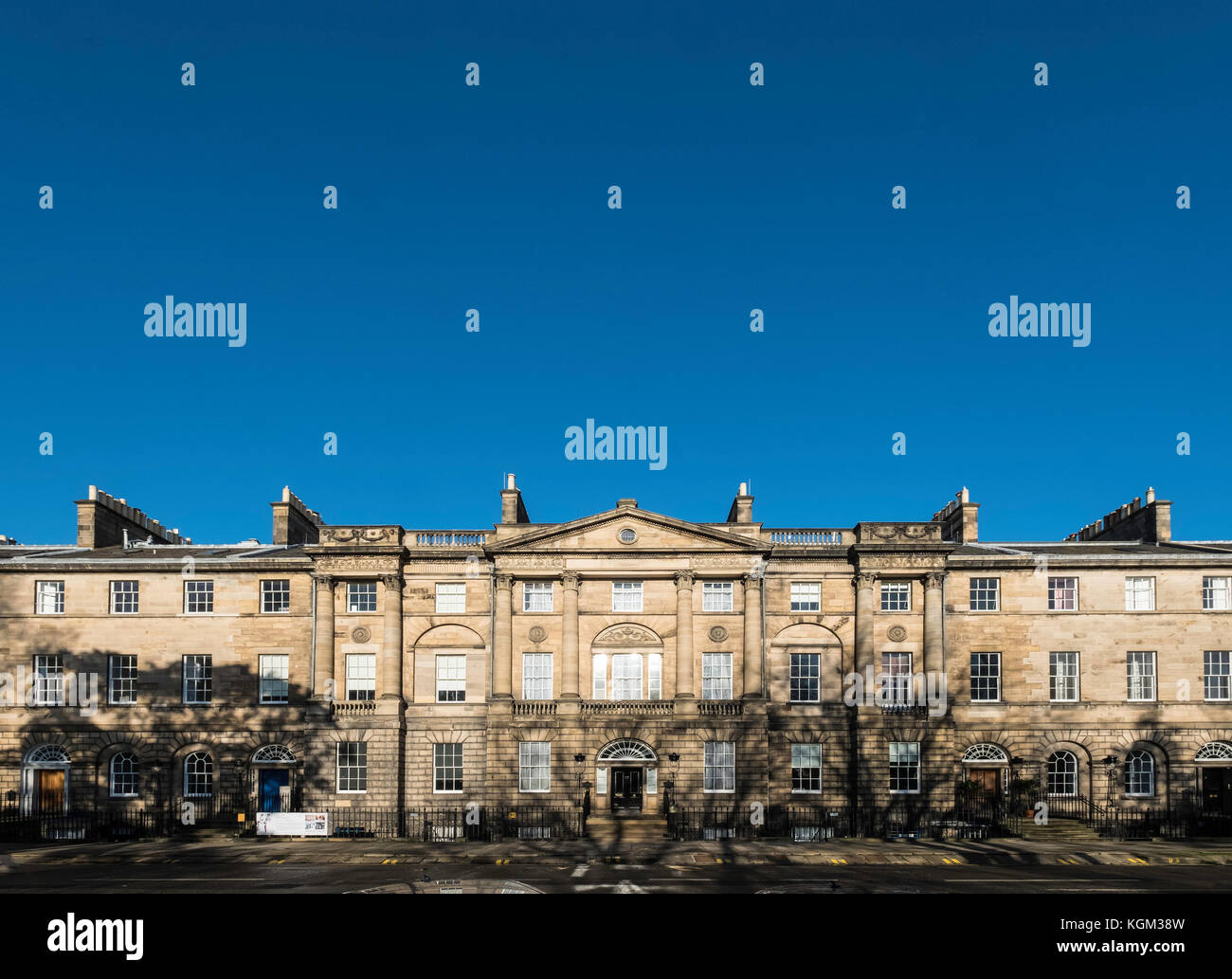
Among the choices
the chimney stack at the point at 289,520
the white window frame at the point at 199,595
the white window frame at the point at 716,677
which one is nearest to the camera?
the white window frame at the point at 716,677

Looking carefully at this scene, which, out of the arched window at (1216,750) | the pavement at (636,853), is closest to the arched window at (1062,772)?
the pavement at (636,853)

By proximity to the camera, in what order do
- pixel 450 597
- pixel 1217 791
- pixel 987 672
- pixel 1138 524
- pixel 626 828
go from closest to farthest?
pixel 626 828 → pixel 1217 791 → pixel 987 672 → pixel 450 597 → pixel 1138 524

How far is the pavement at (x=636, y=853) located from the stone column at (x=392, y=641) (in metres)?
6.56

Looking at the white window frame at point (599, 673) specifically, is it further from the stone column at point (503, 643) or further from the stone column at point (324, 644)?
the stone column at point (324, 644)

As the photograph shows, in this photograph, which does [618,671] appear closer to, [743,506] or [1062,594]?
[743,506]

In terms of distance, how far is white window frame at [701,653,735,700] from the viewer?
141 ft

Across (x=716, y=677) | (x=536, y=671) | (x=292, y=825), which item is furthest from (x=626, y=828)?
(x=292, y=825)

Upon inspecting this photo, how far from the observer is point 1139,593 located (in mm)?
43125

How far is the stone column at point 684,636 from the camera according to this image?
42.4 meters

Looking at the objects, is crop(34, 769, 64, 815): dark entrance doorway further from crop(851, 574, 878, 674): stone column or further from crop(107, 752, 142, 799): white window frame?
crop(851, 574, 878, 674): stone column

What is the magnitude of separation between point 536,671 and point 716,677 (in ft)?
26.5
